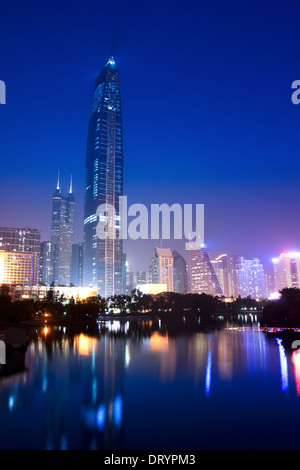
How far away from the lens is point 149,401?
53.7ft

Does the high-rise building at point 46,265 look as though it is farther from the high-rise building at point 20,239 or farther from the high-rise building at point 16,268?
the high-rise building at point 16,268

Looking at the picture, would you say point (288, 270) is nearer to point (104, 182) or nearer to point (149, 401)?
point (104, 182)

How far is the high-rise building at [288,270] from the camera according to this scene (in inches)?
6073

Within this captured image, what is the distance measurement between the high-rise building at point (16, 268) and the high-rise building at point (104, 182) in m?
25.9

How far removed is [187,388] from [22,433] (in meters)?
8.84

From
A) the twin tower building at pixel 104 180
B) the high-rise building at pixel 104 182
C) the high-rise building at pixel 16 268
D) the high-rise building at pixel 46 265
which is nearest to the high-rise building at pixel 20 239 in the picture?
the high-rise building at pixel 16 268

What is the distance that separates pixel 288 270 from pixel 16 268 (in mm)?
112288

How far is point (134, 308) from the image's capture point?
3915 inches

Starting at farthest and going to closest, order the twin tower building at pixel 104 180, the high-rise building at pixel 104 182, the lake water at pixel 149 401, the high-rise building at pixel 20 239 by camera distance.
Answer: the high-rise building at pixel 20 239
the high-rise building at pixel 104 182
the twin tower building at pixel 104 180
the lake water at pixel 149 401

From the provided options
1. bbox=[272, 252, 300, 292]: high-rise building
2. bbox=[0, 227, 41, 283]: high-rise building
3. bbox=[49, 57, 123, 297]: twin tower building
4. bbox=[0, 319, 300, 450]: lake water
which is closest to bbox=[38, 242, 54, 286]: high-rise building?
bbox=[0, 227, 41, 283]: high-rise building

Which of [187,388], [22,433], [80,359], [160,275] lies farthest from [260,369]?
[160,275]

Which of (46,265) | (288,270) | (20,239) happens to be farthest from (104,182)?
(288,270)

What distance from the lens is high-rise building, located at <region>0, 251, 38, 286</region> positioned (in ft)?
431
